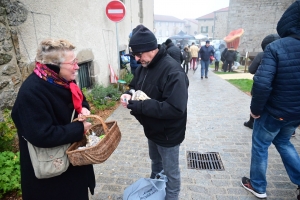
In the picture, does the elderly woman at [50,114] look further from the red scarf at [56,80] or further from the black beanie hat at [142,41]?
the black beanie hat at [142,41]

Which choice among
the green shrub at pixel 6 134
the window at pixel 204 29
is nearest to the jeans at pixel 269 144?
the green shrub at pixel 6 134

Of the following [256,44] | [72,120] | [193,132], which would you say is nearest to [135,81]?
[72,120]

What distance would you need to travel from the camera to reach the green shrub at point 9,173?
7.47 ft

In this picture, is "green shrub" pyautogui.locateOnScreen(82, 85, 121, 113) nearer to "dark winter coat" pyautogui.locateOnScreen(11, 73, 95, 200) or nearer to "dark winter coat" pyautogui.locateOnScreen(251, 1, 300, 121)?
"dark winter coat" pyautogui.locateOnScreen(11, 73, 95, 200)

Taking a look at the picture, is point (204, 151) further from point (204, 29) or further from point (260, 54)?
point (204, 29)

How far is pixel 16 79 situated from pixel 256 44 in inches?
839

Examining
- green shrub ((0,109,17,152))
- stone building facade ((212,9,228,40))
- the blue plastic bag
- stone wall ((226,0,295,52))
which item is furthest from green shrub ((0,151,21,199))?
stone building facade ((212,9,228,40))

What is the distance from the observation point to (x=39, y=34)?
367cm

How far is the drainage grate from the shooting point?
3.11 metres

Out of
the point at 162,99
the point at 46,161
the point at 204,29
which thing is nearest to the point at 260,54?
the point at 162,99

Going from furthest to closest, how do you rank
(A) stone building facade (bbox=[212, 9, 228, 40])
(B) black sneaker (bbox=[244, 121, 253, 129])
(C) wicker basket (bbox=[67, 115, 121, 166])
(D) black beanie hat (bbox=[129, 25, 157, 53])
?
(A) stone building facade (bbox=[212, 9, 228, 40]) < (B) black sneaker (bbox=[244, 121, 253, 129]) < (D) black beanie hat (bbox=[129, 25, 157, 53]) < (C) wicker basket (bbox=[67, 115, 121, 166])

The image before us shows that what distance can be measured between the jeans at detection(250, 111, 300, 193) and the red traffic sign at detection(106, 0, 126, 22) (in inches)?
200

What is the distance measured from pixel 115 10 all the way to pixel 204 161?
200 inches

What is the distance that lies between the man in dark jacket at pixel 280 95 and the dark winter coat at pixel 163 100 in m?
0.86
